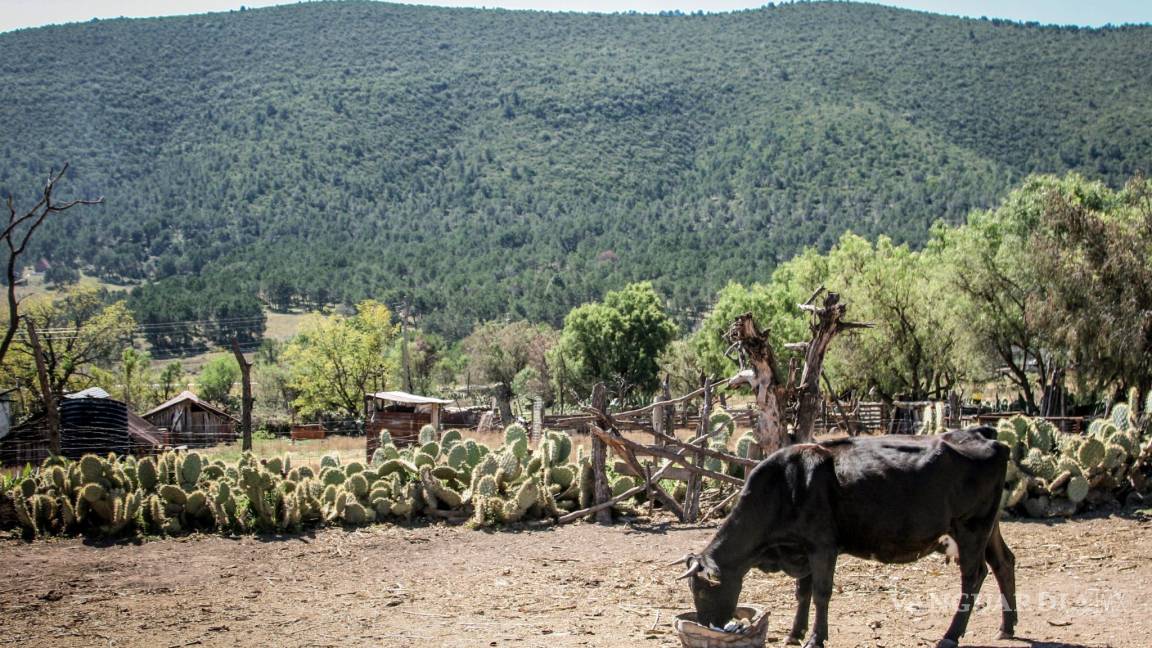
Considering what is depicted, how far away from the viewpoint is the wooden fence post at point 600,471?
48.7 ft

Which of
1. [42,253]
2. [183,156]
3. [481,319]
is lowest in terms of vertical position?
[481,319]

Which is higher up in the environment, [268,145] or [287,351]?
[268,145]

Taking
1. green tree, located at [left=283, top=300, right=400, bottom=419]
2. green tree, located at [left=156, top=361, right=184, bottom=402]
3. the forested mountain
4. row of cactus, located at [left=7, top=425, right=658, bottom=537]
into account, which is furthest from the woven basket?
the forested mountain

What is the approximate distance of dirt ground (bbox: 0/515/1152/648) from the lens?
884 cm

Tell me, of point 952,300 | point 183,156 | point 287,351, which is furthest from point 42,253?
point 952,300

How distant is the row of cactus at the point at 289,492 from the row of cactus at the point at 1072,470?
587 cm

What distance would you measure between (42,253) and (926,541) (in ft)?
576

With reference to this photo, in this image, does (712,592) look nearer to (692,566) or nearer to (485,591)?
(692,566)

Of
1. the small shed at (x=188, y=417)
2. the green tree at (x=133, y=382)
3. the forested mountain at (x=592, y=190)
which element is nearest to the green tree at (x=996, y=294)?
the small shed at (x=188, y=417)

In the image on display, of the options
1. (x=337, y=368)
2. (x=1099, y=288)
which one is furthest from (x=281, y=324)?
(x=1099, y=288)

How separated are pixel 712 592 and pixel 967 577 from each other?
216 cm

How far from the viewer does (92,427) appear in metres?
21.8

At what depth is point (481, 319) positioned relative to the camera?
12800 centimetres

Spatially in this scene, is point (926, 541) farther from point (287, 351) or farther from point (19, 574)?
point (287, 351)
